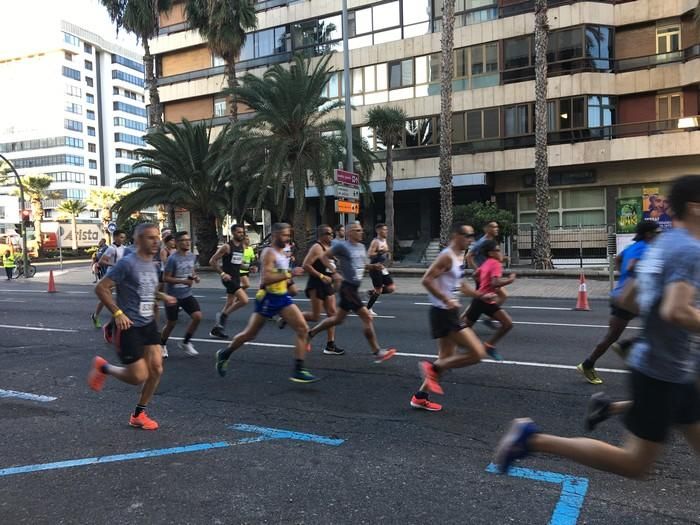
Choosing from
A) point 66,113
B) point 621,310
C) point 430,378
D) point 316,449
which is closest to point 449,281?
point 430,378

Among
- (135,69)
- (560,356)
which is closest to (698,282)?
(560,356)

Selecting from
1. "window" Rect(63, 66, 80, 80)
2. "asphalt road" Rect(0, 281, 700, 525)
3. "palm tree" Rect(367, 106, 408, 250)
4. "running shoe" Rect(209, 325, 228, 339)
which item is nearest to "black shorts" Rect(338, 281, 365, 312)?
"asphalt road" Rect(0, 281, 700, 525)

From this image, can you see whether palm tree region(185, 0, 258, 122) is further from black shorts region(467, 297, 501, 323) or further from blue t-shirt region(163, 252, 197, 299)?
black shorts region(467, 297, 501, 323)

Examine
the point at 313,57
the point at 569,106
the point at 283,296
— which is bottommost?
the point at 283,296

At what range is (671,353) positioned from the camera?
260 centimetres

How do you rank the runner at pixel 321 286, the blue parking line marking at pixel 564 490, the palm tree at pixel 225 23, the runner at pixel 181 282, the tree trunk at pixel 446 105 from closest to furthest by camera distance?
the blue parking line marking at pixel 564 490, the runner at pixel 181 282, the runner at pixel 321 286, the tree trunk at pixel 446 105, the palm tree at pixel 225 23

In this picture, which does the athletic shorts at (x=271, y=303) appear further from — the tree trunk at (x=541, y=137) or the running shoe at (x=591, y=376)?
the tree trunk at (x=541, y=137)

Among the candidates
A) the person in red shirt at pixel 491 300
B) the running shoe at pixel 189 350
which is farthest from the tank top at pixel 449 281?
the running shoe at pixel 189 350

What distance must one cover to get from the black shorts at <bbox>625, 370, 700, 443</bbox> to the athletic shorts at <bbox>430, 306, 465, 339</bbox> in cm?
253

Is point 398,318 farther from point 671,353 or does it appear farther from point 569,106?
point 569,106

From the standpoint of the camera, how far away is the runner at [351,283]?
7.22 metres

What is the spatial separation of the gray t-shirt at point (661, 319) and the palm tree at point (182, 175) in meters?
23.8

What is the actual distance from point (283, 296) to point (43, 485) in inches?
120

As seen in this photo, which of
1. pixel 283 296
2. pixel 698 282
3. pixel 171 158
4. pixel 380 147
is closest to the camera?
pixel 698 282
